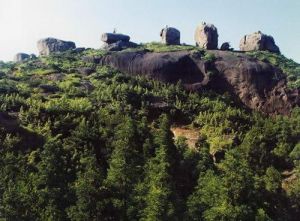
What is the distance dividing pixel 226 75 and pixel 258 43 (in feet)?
71.9

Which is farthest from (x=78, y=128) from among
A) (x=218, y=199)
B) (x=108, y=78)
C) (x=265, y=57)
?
(x=265, y=57)

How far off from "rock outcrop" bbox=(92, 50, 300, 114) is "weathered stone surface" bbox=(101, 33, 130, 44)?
1697 cm

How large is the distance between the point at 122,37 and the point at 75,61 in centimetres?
1447

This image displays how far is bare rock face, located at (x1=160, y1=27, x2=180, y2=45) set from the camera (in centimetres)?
11133

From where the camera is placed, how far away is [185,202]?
1815 inches

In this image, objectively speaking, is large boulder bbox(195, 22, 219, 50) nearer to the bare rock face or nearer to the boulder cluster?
the boulder cluster

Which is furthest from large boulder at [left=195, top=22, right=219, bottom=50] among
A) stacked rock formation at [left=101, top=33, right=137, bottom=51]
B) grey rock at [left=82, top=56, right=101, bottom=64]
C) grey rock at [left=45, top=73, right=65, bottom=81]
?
grey rock at [left=45, top=73, right=65, bottom=81]

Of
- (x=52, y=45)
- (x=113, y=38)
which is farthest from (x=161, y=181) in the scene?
(x=52, y=45)

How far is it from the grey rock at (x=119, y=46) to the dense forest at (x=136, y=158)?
24367 mm

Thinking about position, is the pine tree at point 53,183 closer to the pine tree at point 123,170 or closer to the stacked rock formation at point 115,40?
the pine tree at point 123,170

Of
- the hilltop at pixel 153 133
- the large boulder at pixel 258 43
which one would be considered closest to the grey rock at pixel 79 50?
the hilltop at pixel 153 133

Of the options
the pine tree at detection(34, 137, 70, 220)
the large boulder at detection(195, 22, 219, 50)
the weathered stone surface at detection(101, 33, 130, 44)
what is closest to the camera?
the pine tree at detection(34, 137, 70, 220)

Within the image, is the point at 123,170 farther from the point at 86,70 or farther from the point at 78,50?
the point at 78,50

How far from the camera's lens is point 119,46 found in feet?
348
